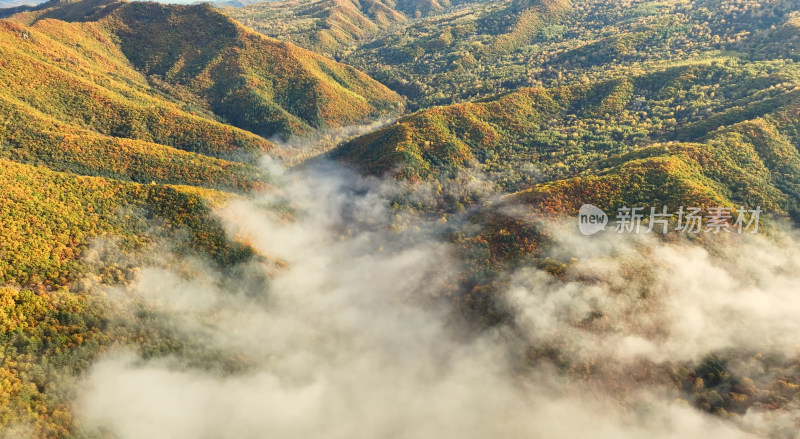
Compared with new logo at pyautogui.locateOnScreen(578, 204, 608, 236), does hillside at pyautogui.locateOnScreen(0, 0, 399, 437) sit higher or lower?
lower

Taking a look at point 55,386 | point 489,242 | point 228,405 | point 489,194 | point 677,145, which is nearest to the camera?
point 55,386

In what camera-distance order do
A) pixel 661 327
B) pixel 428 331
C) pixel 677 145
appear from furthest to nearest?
pixel 677 145
pixel 428 331
pixel 661 327

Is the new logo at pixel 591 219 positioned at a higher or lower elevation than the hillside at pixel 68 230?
higher

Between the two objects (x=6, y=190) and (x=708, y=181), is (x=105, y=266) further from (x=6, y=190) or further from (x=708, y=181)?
(x=708, y=181)

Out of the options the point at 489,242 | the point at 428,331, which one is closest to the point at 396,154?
the point at 489,242

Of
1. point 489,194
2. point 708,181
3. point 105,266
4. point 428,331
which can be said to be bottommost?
point 428,331

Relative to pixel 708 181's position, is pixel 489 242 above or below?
below

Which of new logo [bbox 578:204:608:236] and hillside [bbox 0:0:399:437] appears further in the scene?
new logo [bbox 578:204:608:236]

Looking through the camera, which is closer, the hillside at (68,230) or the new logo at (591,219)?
the hillside at (68,230)

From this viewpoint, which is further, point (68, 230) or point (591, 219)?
point (591, 219)

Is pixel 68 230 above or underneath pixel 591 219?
underneath

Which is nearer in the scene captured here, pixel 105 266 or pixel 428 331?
pixel 105 266
